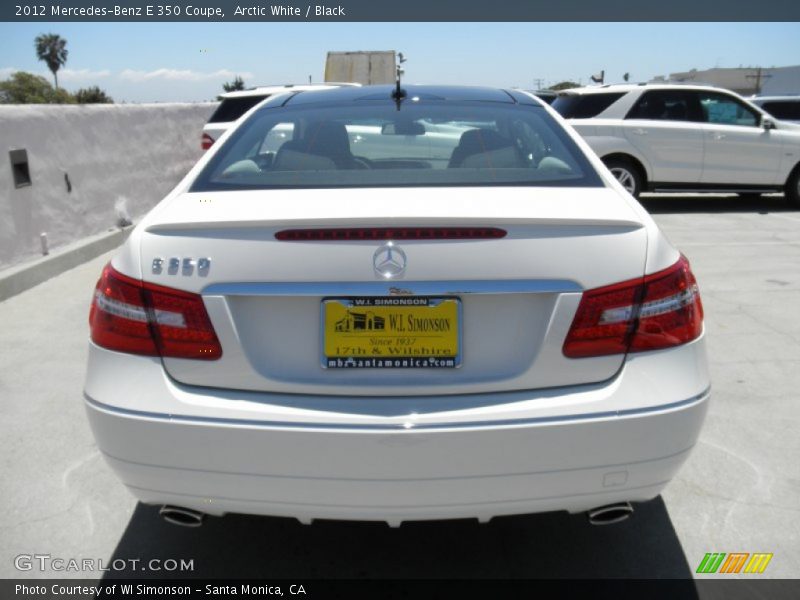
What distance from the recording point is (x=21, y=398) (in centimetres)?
427

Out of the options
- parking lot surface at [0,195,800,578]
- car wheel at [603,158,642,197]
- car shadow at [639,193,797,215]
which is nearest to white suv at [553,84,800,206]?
car wheel at [603,158,642,197]

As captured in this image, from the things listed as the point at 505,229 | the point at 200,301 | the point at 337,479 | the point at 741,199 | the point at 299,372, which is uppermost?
the point at 505,229

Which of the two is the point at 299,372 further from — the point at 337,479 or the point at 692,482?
the point at 692,482

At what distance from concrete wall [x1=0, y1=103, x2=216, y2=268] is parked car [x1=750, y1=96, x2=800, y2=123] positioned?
11.5 meters

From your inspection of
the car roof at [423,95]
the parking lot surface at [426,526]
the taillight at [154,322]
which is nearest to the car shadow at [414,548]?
the parking lot surface at [426,526]

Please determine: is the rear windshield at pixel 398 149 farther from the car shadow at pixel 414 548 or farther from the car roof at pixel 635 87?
the car roof at pixel 635 87

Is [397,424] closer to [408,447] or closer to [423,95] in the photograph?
[408,447]

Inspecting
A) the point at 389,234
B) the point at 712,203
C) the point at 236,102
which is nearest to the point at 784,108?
the point at 712,203

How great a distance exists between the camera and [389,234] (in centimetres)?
217

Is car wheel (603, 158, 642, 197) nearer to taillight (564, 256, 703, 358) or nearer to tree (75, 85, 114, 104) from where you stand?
taillight (564, 256, 703, 358)

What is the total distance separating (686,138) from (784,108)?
21.2 ft

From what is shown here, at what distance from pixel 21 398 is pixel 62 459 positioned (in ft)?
2.99

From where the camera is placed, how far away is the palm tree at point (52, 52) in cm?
9869

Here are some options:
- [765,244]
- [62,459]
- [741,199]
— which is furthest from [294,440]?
[741,199]
